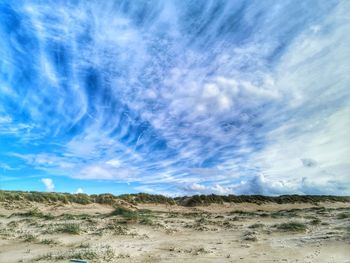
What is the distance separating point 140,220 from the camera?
23906 mm

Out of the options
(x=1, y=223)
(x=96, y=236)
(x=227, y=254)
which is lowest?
(x=227, y=254)

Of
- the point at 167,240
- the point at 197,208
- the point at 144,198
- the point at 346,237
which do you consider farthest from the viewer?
the point at 144,198

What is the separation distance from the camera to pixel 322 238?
16.4 metres

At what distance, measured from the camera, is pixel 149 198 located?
161 ft

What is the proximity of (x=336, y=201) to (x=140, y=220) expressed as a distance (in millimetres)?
49258

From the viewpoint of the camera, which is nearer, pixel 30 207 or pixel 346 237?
pixel 346 237

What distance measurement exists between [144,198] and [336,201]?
1527 inches

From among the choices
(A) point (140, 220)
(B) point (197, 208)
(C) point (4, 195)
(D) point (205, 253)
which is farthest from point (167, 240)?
(C) point (4, 195)

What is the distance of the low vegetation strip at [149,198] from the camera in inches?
1737

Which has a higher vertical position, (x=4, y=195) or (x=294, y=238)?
(x=4, y=195)

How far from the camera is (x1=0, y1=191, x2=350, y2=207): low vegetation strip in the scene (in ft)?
145

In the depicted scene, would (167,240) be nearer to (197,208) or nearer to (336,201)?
(197,208)

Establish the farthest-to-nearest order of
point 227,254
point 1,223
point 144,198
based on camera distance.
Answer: point 144,198 < point 1,223 < point 227,254

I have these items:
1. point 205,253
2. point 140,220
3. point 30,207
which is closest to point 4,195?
point 30,207
